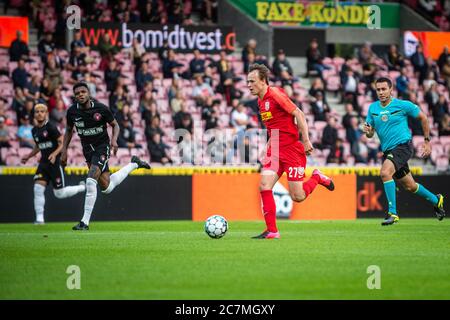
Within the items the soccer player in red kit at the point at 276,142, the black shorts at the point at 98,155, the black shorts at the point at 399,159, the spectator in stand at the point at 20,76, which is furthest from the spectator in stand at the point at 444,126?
the soccer player in red kit at the point at 276,142

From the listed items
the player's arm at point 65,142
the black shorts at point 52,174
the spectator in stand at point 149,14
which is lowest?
the black shorts at point 52,174

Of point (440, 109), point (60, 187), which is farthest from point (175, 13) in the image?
point (60, 187)

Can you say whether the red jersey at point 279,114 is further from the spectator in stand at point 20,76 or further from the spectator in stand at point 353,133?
the spectator in stand at point 353,133

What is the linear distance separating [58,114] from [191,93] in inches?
176

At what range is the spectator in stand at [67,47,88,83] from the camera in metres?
26.4

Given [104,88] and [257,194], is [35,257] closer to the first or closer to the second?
[257,194]

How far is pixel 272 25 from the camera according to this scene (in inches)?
1271

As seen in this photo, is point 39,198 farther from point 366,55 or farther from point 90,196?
point 366,55

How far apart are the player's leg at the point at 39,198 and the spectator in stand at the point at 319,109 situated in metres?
10.2

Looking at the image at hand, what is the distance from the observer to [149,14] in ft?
97.6

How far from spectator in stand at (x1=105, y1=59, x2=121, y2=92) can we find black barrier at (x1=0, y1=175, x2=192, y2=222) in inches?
153

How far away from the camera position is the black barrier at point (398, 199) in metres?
25.0

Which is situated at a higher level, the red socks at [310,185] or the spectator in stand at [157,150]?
the spectator in stand at [157,150]
